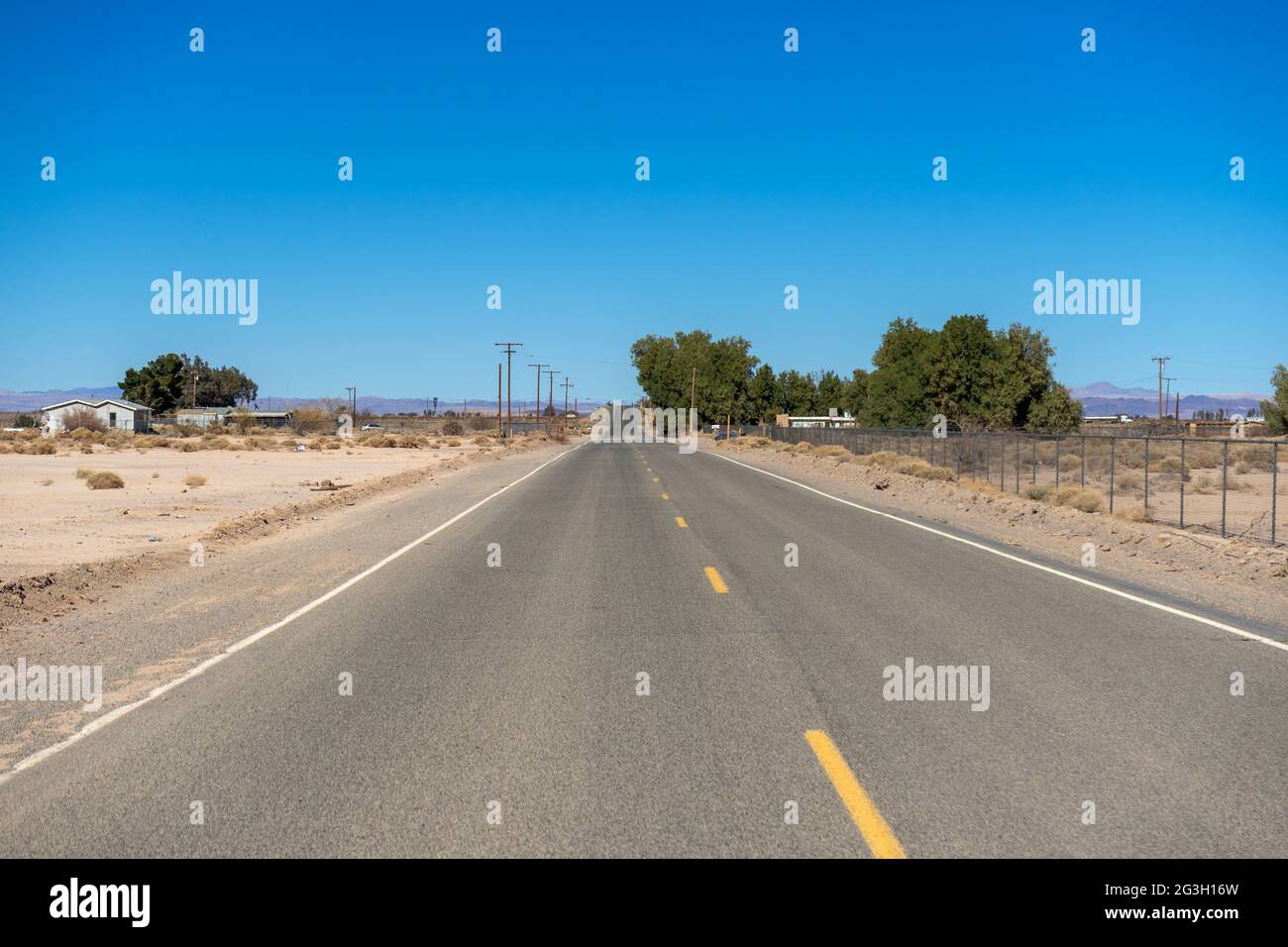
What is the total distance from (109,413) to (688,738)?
125380 mm

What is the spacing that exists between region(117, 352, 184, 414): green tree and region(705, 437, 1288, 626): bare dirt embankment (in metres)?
144

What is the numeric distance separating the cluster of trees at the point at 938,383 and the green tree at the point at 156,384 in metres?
79.2

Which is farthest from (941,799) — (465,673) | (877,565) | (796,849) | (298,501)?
(298,501)

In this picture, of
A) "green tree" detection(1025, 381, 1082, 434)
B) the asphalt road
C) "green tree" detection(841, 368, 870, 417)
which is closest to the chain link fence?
the asphalt road

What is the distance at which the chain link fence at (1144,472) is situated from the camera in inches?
944

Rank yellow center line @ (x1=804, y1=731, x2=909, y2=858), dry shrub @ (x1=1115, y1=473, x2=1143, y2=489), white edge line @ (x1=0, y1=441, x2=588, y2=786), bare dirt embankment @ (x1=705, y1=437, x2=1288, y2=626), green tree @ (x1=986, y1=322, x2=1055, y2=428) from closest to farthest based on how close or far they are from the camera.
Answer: yellow center line @ (x1=804, y1=731, x2=909, y2=858), white edge line @ (x1=0, y1=441, x2=588, y2=786), bare dirt embankment @ (x1=705, y1=437, x2=1288, y2=626), dry shrub @ (x1=1115, y1=473, x2=1143, y2=489), green tree @ (x1=986, y1=322, x2=1055, y2=428)

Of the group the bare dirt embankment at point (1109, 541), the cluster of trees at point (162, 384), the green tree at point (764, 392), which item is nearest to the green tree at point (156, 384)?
the cluster of trees at point (162, 384)

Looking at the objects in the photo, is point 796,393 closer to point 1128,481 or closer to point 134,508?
point 1128,481

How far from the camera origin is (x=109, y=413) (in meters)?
116

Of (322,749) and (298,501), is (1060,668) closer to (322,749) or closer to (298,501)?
(322,749)

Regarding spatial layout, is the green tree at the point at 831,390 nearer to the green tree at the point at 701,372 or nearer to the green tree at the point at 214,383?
the green tree at the point at 701,372

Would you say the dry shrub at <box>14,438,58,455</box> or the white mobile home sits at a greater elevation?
the white mobile home

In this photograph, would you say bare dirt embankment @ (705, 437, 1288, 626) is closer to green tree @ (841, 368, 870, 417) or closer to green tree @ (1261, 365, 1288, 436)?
green tree @ (1261, 365, 1288, 436)

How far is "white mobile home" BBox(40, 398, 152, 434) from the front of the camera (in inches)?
4500
